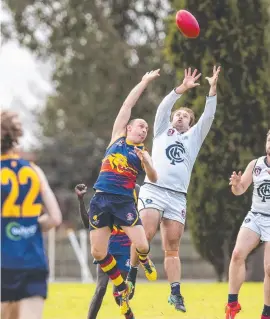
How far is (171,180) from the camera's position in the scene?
1152 centimetres

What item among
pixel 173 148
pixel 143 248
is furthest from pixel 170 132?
pixel 143 248

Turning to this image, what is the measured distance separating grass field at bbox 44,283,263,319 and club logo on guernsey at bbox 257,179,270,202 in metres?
1.72

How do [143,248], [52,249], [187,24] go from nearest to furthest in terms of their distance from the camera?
[143,248] → [187,24] → [52,249]

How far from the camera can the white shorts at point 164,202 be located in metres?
11.5

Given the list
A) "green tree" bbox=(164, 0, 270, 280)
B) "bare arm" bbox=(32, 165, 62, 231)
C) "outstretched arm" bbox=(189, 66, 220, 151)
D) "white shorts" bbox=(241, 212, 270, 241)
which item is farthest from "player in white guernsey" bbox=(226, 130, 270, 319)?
"green tree" bbox=(164, 0, 270, 280)

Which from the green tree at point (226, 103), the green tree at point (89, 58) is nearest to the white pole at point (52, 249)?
the green tree at point (89, 58)

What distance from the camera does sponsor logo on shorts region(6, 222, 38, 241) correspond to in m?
6.94

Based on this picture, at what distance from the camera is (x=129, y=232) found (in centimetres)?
1029

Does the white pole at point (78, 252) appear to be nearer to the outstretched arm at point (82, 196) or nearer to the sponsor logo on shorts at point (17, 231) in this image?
the outstretched arm at point (82, 196)

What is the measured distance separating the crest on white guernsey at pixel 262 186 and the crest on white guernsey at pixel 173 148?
43.4 inches

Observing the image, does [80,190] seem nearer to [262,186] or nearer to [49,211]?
[262,186]

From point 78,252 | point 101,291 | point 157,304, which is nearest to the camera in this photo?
point 101,291

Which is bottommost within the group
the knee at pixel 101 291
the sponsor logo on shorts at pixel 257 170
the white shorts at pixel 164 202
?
the knee at pixel 101 291

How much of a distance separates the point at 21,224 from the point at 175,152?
4.79 metres
